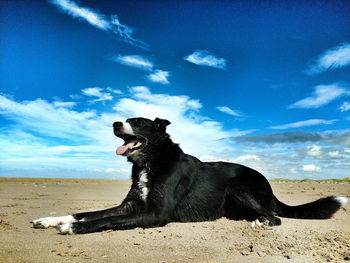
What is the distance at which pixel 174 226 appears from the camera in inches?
193

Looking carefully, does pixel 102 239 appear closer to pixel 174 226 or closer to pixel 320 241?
pixel 174 226

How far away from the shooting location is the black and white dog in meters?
5.10

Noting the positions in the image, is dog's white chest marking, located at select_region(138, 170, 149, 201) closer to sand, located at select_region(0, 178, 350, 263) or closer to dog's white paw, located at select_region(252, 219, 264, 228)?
sand, located at select_region(0, 178, 350, 263)

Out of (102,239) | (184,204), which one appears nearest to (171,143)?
(184,204)

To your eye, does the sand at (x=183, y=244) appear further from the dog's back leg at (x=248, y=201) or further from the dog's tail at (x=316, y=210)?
the dog's tail at (x=316, y=210)

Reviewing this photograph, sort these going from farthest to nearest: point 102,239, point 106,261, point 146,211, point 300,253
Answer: point 146,211 < point 102,239 < point 300,253 < point 106,261

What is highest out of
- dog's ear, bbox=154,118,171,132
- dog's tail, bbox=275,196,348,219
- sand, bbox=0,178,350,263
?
dog's ear, bbox=154,118,171,132

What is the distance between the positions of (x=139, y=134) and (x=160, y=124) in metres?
0.45

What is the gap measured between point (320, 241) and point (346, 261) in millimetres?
787

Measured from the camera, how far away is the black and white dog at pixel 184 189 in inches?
201

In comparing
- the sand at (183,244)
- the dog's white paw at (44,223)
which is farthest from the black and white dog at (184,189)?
the sand at (183,244)

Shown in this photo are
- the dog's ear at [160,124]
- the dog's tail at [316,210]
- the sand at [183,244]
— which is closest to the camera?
the sand at [183,244]

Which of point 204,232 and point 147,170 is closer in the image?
point 204,232

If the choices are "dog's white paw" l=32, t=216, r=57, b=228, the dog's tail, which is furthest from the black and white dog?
"dog's white paw" l=32, t=216, r=57, b=228
